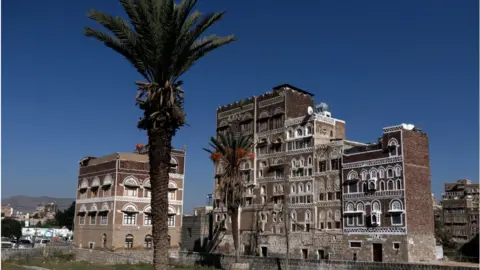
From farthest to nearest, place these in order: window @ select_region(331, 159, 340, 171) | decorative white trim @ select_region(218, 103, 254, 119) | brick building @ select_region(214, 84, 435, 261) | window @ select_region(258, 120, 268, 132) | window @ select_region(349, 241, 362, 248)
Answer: decorative white trim @ select_region(218, 103, 254, 119)
window @ select_region(258, 120, 268, 132)
window @ select_region(331, 159, 340, 171)
window @ select_region(349, 241, 362, 248)
brick building @ select_region(214, 84, 435, 261)

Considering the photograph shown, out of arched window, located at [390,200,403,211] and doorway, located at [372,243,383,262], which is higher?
arched window, located at [390,200,403,211]

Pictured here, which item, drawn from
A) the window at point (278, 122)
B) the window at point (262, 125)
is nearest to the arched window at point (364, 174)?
the window at point (278, 122)

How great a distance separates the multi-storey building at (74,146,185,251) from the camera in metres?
58.7

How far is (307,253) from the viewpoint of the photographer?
55500mm

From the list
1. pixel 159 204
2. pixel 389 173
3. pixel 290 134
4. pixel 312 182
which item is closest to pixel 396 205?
pixel 389 173

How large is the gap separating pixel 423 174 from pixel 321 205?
38.6 ft

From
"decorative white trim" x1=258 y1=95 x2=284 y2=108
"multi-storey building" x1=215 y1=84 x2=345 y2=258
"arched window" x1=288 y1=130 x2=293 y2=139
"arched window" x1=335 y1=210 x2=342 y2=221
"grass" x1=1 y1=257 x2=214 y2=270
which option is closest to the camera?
"grass" x1=1 y1=257 x2=214 y2=270

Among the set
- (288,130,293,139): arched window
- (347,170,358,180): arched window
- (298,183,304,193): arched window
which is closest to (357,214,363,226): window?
(347,170,358,180): arched window

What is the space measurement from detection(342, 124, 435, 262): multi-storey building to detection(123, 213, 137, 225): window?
25327mm

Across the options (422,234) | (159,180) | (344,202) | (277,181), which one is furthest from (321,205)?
(159,180)

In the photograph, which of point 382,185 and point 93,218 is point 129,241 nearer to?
point 93,218

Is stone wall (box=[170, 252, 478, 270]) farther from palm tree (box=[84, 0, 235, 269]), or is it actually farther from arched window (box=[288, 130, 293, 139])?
palm tree (box=[84, 0, 235, 269])

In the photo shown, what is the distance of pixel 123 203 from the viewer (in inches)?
2323

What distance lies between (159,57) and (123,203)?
4222cm
